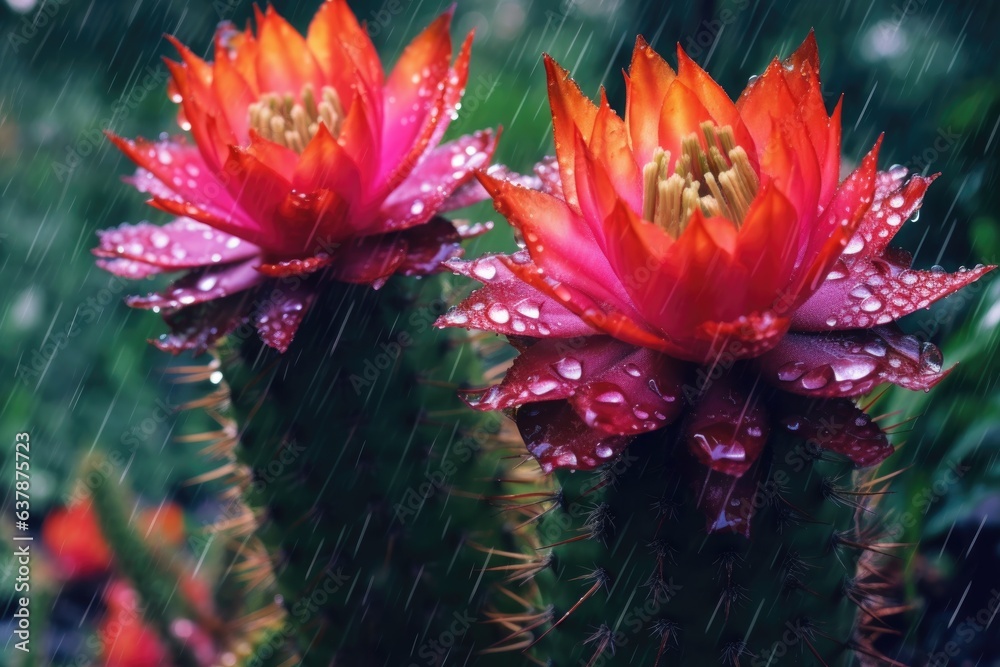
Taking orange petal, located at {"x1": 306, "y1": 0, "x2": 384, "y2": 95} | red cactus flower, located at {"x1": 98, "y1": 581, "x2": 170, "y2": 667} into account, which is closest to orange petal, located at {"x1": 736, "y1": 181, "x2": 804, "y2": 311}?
orange petal, located at {"x1": 306, "y1": 0, "x2": 384, "y2": 95}

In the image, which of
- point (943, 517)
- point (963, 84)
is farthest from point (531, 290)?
point (963, 84)

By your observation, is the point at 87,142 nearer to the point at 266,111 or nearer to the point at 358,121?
the point at 266,111

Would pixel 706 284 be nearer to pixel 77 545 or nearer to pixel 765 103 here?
pixel 765 103

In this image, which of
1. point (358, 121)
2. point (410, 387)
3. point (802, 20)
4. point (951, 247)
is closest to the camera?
point (358, 121)

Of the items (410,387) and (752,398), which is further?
(410,387)

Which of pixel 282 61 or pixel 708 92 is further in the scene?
pixel 282 61

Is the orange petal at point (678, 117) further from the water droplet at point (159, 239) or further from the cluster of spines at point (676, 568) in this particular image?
the water droplet at point (159, 239)

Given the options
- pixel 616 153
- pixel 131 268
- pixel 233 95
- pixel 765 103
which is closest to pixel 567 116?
pixel 616 153

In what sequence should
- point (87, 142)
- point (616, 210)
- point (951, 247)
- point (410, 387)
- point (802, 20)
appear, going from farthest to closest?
point (87, 142), point (802, 20), point (951, 247), point (410, 387), point (616, 210)
